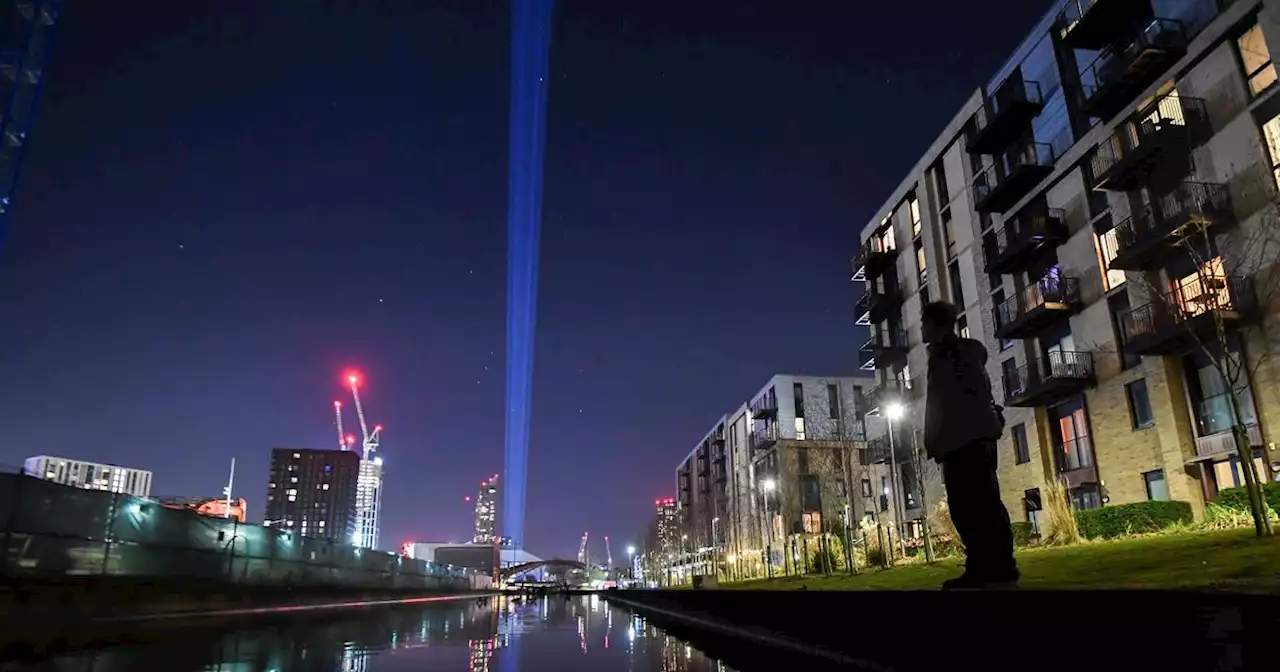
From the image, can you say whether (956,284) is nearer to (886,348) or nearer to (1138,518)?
(886,348)

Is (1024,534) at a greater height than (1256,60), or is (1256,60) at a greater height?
(1256,60)

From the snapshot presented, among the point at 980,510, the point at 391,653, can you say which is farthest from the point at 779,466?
the point at 980,510

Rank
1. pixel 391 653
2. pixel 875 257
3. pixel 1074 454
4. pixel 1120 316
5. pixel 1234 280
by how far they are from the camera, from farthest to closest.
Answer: pixel 875 257, pixel 1074 454, pixel 1120 316, pixel 1234 280, pixel 391 653

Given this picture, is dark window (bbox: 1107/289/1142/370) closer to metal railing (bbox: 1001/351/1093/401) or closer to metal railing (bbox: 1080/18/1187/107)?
metal railing (bbox: 1001/351/1093/401)

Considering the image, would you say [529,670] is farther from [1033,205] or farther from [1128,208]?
[1033,205]

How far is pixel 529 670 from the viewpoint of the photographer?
22.1 ft

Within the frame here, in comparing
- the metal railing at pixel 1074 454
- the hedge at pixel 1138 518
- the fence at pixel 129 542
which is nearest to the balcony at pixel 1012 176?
the metal railing at pixel 1074 454

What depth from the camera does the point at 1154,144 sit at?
958 inches

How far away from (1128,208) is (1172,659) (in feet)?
97.3

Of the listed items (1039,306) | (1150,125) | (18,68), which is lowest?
(1039,306)

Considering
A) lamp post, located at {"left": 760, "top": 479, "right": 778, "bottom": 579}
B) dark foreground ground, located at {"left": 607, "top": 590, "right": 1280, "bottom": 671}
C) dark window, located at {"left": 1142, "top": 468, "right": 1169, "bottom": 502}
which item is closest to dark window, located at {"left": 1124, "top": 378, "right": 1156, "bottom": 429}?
dark window, located at {"left": 1142, "top": 468, "right": 1169, "bottom": 502}

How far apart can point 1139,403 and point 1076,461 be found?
3922mm

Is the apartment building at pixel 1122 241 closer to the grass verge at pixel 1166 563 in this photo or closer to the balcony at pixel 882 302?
the balcony at pixel 882 302

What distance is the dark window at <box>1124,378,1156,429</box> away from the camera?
2650 cm
